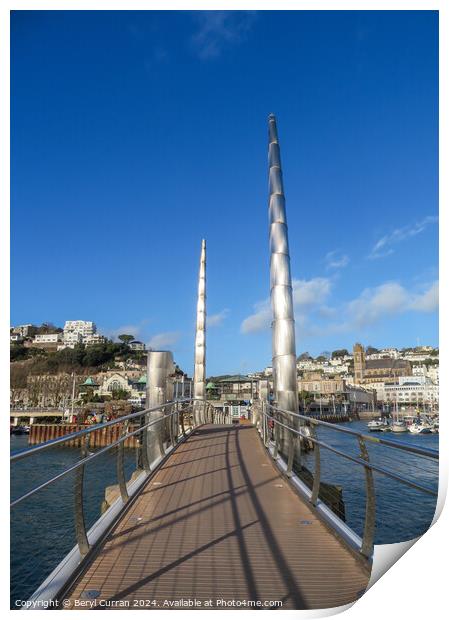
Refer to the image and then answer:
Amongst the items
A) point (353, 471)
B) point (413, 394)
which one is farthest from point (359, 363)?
→ point (353, 471)

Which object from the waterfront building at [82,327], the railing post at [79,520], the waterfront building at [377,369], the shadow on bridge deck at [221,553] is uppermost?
the waterfront building at [82,327]

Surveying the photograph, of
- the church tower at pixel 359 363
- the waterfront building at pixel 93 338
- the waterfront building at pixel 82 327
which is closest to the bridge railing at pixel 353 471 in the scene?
the church tower at pixel 359 363

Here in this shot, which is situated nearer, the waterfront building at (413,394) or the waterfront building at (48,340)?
the waterfront building at (413,394)

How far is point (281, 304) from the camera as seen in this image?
8.80 metres

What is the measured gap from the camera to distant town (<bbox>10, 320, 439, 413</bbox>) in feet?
229

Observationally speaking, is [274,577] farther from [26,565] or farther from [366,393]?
[366,393]

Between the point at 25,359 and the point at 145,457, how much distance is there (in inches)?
3199

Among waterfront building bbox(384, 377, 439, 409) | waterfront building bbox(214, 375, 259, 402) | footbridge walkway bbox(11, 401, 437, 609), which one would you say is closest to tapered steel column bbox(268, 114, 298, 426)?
footbridge walkway bbox(11, 401, 437, 609)

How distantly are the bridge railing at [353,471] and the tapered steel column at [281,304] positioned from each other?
0.56 meters

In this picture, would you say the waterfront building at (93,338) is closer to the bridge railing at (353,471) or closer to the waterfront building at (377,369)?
the waterfront building at (377,369)

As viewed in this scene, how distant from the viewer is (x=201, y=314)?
2039 cm

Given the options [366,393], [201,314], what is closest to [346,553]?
[201,314]

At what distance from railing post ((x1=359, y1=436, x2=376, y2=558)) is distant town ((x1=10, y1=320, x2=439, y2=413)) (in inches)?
1700

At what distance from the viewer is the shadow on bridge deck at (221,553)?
226cm
